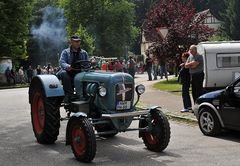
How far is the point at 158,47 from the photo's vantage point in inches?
1019

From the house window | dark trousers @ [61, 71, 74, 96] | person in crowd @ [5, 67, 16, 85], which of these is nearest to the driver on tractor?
dark trousers @ [61, 71, 74, 96]

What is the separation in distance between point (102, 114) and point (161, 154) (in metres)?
1.21

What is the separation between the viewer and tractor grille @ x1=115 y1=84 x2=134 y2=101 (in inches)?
346

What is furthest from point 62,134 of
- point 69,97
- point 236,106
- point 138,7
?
point 138,7

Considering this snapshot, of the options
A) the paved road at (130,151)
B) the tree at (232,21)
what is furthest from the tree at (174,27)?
the tree at (232,21)

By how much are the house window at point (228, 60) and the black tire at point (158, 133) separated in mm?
5542

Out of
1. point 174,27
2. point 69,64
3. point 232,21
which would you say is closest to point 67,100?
point 69,64

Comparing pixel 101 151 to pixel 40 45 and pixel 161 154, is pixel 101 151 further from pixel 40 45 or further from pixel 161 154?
pixel 40 45

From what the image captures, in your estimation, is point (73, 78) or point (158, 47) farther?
point (158, 47)

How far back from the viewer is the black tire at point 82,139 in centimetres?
786

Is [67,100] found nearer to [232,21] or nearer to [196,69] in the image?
[196,69]

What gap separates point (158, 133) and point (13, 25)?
34.1m

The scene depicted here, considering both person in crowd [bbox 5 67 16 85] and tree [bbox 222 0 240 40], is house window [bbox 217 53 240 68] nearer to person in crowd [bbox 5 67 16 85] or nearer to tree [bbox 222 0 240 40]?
person in crowd [bbox 5 67 16 85]

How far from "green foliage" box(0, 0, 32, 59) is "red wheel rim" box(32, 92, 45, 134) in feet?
98.9
